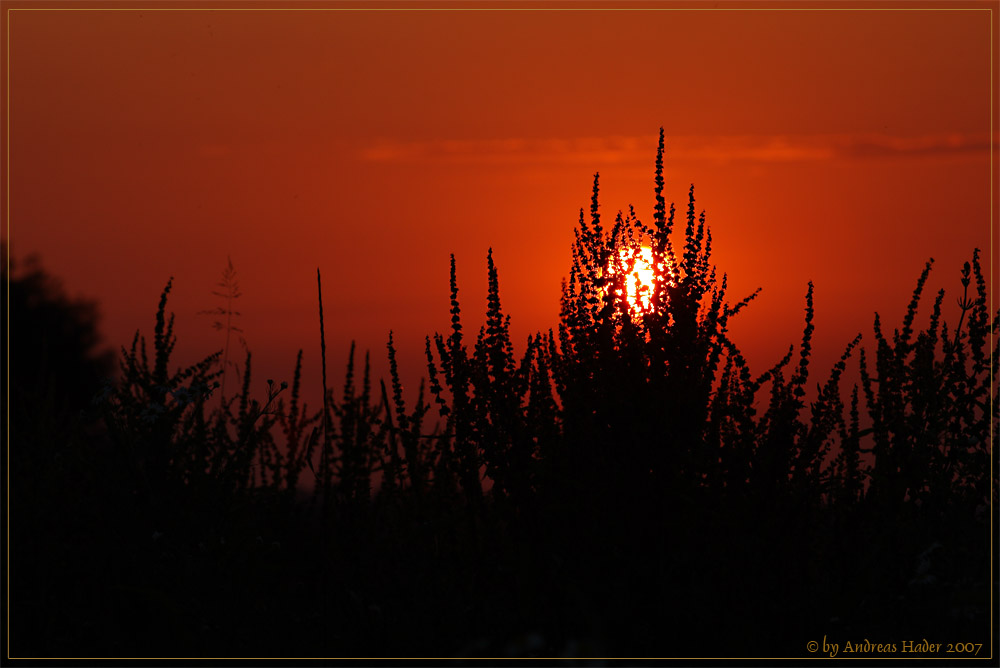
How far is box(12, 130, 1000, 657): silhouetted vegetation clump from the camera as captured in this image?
402cm

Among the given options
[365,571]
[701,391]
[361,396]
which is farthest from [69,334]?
[701,391]

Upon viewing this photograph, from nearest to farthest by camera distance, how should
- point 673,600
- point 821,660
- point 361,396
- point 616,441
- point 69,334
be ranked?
point 821,660 < point 673,600 < point 616,441 < point 361,396 < point 69,334

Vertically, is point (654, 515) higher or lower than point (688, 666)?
higher

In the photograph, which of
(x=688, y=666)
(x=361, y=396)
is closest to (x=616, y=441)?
(x=688, y=666)

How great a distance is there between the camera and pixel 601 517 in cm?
409

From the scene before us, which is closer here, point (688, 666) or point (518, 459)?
point (688, 666)

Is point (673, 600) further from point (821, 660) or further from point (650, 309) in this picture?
point (650, 309)

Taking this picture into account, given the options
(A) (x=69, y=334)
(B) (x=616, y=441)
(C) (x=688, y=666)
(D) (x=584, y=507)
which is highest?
(A) (x=69, y=334)

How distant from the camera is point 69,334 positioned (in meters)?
22.8

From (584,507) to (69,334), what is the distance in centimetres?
2130

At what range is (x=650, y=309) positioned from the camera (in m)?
4.48

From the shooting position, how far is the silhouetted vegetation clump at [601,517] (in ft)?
13.2

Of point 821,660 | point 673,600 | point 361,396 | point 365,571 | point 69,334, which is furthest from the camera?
point 69,334

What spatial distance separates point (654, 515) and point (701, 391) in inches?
22.2
